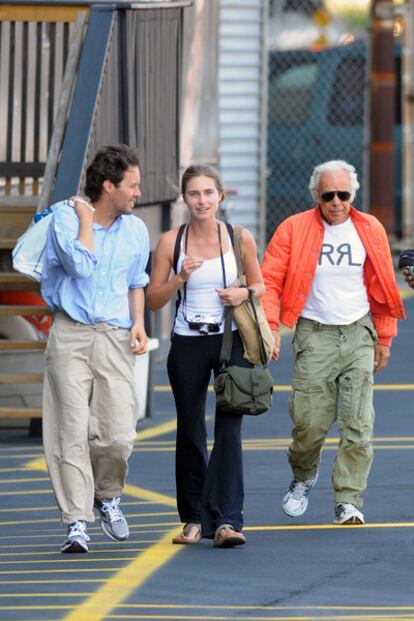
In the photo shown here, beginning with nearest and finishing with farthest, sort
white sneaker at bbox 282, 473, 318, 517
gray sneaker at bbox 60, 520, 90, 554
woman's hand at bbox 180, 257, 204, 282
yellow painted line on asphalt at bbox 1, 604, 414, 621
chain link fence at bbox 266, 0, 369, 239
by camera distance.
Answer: yellow painted line on asphalt at bbox 1, 604, 414, 621 → woman's hand at bbox 180, 257, 204, 282 → gray sneaker at bbox 60, 520, 90, 554 → white sneaker at bbox 282, 473, 318, 517 → chain link fence at bbox 266, 0, 369, 239

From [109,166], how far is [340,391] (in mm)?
1601

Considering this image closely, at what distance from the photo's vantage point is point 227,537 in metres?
8.38

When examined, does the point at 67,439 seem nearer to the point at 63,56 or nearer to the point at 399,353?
the point at 63,56

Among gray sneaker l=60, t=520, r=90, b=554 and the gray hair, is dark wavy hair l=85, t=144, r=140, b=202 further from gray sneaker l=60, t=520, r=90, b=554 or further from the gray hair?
gray sneaker l=60, t=520, r=90, b=554

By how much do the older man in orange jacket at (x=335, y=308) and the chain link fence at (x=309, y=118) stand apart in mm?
13270

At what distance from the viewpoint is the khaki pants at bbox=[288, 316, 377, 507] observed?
29.6 feet

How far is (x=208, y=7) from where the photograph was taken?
56.7ft

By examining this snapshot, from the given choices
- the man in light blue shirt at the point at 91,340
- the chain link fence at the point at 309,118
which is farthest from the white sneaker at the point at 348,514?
the chain link fence at the point at 309,118

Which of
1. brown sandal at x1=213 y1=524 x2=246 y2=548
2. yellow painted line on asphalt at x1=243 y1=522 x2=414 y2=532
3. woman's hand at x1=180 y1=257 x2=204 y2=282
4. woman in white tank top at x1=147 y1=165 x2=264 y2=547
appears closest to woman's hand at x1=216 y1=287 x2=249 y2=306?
woman in white tank top at x1=147 y1=165 x2=264 y2=547

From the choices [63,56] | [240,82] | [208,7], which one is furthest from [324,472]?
[240,82]

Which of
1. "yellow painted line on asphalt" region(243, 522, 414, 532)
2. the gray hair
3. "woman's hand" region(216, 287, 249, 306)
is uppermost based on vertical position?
the gray hair

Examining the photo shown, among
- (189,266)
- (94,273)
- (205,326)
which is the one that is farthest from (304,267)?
(94,273)

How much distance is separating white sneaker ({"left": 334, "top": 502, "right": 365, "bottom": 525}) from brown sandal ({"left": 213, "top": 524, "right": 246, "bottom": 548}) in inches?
29.2

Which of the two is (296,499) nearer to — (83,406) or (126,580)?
(83,406)
